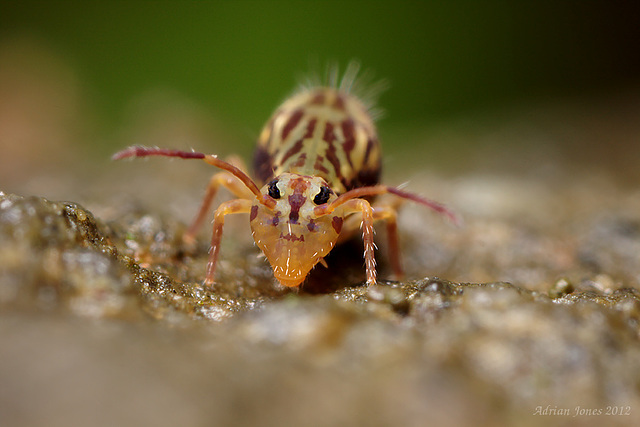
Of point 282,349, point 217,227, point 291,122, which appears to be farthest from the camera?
point 291,122

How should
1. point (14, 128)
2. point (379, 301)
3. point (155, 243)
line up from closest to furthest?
point (379, 301) → point (155, 243) → point (14, 128)

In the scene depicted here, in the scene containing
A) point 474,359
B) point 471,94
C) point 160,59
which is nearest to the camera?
point 474,359

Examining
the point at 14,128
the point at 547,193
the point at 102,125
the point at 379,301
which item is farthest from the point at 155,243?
the point at 102,125

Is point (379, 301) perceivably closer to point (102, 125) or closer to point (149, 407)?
point (149, 407)

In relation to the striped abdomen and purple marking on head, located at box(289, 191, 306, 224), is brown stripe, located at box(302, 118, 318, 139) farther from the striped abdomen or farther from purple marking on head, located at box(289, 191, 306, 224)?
purple marking on head, located at box(289, 191, 306, 224)

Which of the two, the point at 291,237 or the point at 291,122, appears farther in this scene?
the point at 291,122

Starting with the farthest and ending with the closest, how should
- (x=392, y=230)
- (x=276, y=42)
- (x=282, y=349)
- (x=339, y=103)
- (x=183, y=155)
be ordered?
(x=276, y=42) < (x=339, y=103) < (x=392, y=230) < (x=183, y=155) < (x=282, y=349)

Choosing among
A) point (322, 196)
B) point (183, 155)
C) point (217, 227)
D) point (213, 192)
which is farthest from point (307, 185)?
point (213, 192)

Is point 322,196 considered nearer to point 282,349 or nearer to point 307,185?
point 307,185

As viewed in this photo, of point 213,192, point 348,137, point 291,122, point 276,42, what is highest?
point 276,42
